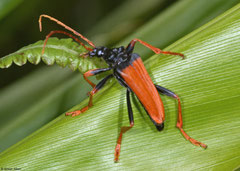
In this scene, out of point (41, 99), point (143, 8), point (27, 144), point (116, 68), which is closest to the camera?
point (27, 144)

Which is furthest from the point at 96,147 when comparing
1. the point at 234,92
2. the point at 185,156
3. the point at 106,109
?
the point at 234,92

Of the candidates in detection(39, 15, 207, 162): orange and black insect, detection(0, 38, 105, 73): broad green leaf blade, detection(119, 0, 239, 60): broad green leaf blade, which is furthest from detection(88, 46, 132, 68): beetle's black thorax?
detection(119, 0, 239, 60): broad green leaf blade

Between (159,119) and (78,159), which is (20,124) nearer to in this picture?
(78,159)

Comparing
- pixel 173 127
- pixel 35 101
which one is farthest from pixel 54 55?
pixel 173 127

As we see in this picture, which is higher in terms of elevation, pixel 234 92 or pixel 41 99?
pixel 41 99

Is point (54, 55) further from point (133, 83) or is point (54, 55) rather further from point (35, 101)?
point (35, 101)
